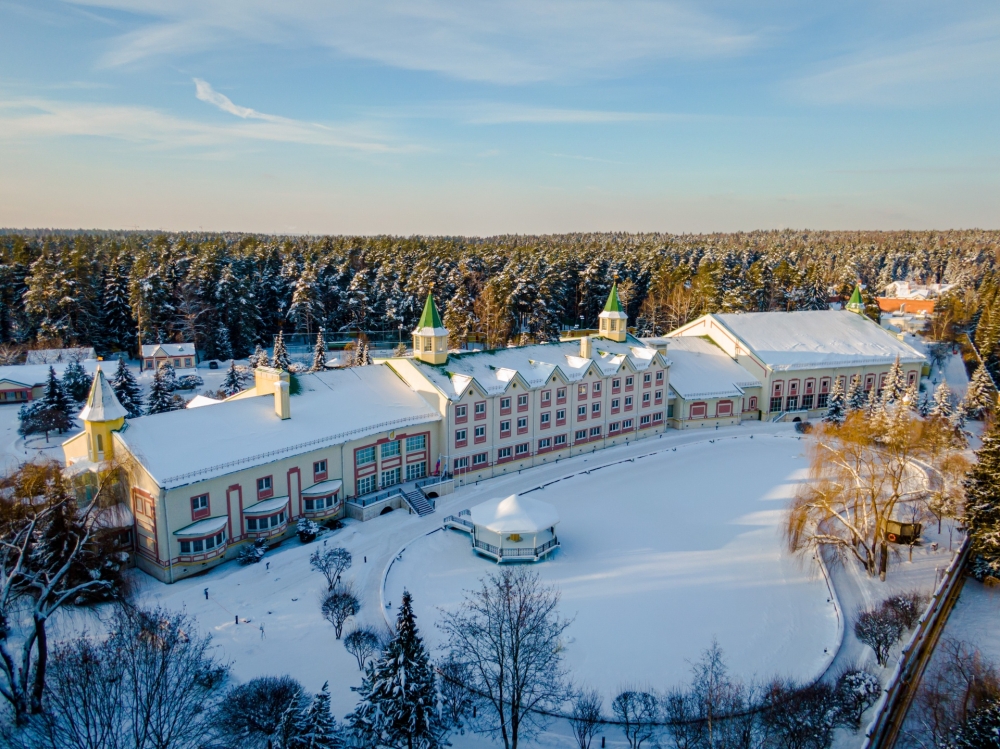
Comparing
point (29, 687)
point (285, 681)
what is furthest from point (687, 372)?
point (29, 687)

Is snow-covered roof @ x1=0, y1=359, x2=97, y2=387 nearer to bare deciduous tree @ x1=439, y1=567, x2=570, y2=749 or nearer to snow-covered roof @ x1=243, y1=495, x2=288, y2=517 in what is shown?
snow-covered roof @ x1=243, y1=495, x2=288, y2=517

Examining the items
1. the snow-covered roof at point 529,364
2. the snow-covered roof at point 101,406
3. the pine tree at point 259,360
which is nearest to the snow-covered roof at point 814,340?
the snow-covered roof at point 529,364

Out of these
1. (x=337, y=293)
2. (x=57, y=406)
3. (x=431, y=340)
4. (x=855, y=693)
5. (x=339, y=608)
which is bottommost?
(x=339, y=608)

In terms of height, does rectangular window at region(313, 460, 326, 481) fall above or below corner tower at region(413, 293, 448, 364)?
below

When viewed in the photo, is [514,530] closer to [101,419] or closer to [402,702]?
[402,702]

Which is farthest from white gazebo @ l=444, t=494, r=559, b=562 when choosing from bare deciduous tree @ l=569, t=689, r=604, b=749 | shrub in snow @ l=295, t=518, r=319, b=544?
bare deciduous tree @ l=569, t=689, r=604, b=749

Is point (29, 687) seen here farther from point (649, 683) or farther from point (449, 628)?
point (649, 683)

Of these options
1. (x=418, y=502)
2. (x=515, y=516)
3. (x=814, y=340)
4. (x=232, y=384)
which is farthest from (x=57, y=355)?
(x=814, y=340)
